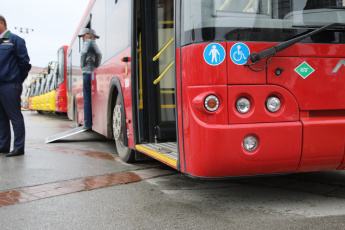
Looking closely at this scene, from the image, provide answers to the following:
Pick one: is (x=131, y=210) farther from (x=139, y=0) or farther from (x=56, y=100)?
(x=56, y=100)

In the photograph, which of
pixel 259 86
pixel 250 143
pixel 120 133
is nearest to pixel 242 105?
pixel 259 86

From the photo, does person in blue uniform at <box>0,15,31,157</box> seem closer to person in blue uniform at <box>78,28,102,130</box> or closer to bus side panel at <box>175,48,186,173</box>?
person in blue uniform at <box>78,28,102,130</box>

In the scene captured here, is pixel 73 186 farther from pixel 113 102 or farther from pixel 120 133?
pixel 113 102

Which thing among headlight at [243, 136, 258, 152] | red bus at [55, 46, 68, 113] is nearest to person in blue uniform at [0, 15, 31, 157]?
headlight at [243, 136, 258, 152]

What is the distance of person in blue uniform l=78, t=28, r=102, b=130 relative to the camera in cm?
772

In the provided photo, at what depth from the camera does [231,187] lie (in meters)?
4.30

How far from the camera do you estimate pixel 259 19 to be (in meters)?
3.27

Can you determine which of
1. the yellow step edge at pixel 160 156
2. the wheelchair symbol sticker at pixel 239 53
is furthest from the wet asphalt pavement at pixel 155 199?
the wheelchair symbol sticker at pixel 239 53

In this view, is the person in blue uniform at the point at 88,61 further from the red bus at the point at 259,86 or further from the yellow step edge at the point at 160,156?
the red bus at the point at 259,86

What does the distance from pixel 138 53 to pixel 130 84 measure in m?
0.40

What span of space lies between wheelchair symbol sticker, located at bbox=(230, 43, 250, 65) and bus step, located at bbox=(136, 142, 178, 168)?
110 cm

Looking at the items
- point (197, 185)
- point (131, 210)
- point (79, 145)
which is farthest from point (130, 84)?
point (79, 145)

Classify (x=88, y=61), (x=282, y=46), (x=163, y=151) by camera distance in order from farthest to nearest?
(x=88, y=61), (x=163, y=151), (x=282, y=46)

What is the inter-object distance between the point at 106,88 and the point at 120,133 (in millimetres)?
1082
